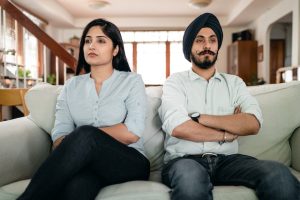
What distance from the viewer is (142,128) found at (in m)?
1.65

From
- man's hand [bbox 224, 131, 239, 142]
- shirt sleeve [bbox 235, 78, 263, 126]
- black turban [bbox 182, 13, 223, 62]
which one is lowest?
man's hand [bbox 224, 131, 239, 142]

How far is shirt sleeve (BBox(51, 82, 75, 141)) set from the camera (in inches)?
66.7

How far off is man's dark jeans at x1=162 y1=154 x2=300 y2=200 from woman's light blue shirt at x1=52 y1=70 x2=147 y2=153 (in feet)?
1.04

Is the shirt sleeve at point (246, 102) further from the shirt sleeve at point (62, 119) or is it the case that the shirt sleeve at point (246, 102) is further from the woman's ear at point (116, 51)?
the shirt sleeve at point (62, 119)

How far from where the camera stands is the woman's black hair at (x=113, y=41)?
5.88 ft

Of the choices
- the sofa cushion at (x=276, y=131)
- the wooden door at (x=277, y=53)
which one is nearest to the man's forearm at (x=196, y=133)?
the sofa cushion at (x=276, y=131)

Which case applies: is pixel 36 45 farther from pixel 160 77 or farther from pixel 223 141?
pixel 223 141

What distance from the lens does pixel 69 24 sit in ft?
31.4

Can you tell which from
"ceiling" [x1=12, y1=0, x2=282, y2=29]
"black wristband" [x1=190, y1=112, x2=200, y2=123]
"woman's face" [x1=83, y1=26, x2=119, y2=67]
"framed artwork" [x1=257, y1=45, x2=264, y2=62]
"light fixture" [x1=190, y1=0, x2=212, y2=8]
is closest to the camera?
"black wristband" [x1=190, y1=112, x2=200, y2=123]

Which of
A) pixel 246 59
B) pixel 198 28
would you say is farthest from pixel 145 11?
pixel 198 28

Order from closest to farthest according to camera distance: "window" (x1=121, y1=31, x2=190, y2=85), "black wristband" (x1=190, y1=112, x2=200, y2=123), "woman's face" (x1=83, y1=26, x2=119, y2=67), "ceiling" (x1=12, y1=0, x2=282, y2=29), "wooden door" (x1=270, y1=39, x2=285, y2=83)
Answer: "black wristband" (x1=190, y1=112, x2=200, y2=123)
"woman's face" (x1=83, y1=26, x2=119, y2=67)
"ceiling" (x1=12, y1=0, x2=282, y2=29)
"wooden door" (x1=270, y1=39, x2=285, y2=83)
"window" (x1=121, y1=31, x2=190, y2=85)

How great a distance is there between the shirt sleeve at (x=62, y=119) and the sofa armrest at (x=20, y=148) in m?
0.13

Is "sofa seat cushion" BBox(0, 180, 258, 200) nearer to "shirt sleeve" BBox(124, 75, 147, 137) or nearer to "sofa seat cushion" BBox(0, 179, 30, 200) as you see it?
"sofa seat cushion" BBox(0, 179, 30, 200)

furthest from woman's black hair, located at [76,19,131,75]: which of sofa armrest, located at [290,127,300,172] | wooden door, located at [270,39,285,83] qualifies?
wooden door, located at [270,39,285,83]
